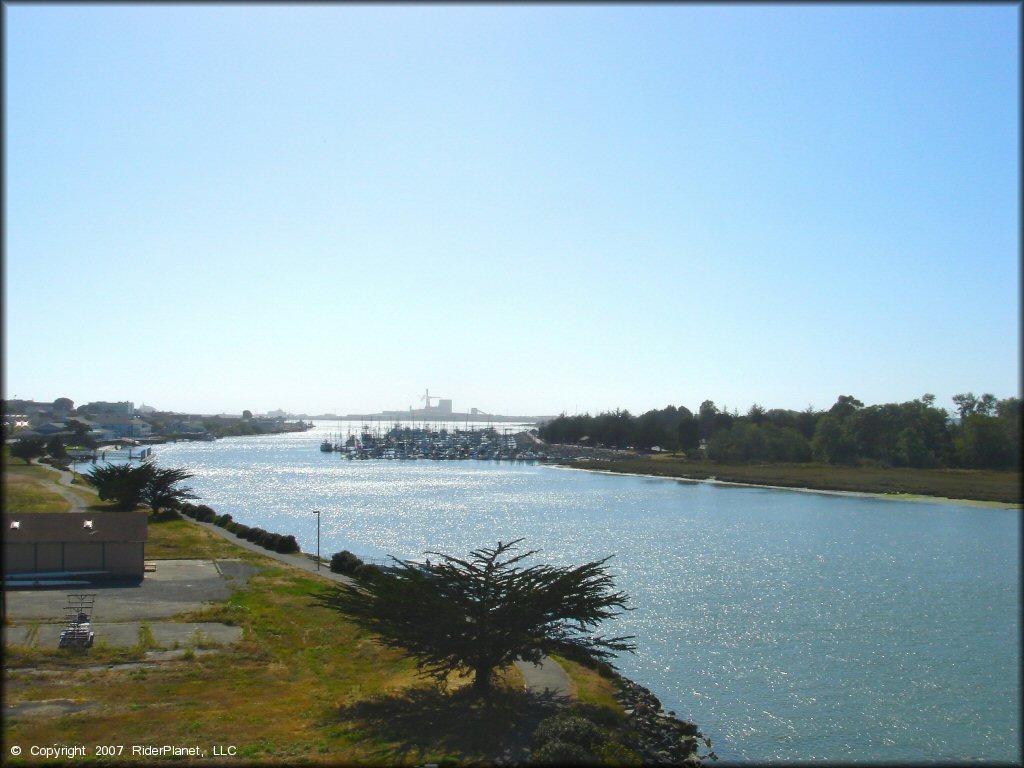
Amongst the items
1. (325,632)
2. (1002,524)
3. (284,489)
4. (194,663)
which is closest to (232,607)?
(325,632)

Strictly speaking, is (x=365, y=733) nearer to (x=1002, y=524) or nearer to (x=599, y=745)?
(x=599, y=745)

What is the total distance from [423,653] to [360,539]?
36.2 meters

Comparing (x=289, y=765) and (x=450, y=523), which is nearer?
(x=289, y=765)

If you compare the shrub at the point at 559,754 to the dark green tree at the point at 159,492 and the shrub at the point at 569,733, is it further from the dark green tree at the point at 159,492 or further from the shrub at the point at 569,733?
the dark green tree at the point at 159,492

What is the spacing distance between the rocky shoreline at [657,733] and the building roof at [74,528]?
20.3 m

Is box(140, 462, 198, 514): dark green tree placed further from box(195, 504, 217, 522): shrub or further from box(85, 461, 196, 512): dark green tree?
box(195, 504, 217, 522): shrub

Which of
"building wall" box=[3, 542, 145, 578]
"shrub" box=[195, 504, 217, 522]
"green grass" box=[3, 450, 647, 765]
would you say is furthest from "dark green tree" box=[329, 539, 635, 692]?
"shrub" box=[195, 504, 217, 522]

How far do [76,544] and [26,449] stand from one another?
196 feet

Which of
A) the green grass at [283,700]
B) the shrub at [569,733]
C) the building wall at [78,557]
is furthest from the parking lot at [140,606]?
the shrub at [569,733]

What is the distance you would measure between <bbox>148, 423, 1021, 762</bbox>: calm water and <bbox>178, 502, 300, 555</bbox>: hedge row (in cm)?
469

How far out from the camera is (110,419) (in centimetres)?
16612

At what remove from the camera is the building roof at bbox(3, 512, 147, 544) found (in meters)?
29.3

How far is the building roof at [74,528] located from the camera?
29.3 m

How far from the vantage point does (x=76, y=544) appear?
29.7 meters
